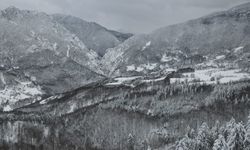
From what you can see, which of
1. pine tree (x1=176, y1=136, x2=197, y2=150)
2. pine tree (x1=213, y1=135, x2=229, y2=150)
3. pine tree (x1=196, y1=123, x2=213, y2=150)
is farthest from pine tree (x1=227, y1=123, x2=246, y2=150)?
pine tree (x1=176, y1=136, x2=197, y2=150)

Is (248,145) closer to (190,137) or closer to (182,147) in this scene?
(182,147)

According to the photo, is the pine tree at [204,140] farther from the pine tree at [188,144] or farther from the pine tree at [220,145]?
the pine tree at [220,145]

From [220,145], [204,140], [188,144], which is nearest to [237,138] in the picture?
[220,145]

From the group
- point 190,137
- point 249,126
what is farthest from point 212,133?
point 249,126

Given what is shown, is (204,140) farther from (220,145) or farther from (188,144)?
(220,145)

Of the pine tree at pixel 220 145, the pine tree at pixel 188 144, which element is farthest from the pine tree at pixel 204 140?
the pine tree at pixel 220 145

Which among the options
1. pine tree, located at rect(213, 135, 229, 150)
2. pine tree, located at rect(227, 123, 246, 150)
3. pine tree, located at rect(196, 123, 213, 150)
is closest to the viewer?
pine tree, located at rect(227, 123, 246, 150)

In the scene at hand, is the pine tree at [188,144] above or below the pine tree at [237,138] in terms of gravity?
below

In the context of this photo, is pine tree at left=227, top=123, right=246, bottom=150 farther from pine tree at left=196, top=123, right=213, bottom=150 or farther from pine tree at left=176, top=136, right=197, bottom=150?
pine tree at left=176, top=136, right=197, bottom=150

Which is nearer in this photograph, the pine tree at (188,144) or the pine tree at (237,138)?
the pine tree at (237,138)

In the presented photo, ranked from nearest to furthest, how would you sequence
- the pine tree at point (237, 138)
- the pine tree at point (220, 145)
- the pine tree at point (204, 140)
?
1. the pine tree at point (237, 138)
2. the pine tree at point (220, 145)
3. the pine tree at point (204, 140)

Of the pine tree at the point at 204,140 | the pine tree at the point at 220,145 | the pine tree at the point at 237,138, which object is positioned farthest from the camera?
the pine tree at the point at 204,140
